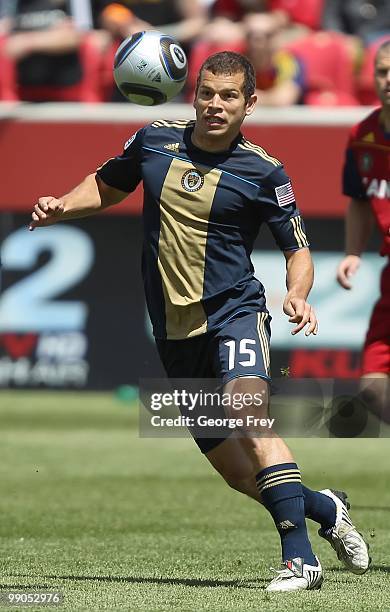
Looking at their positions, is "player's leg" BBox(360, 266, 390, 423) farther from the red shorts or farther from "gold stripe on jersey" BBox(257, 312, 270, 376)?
"gold stripe on jersey" BBox(257, 312, 270, 376)

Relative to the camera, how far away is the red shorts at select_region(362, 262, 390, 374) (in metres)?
7.88

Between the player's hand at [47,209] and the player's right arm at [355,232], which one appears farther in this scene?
the player's right arm at [355,232]

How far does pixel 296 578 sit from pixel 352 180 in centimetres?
300

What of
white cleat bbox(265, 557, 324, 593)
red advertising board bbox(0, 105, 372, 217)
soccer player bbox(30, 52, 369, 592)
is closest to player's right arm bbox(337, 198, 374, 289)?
soccer player bbox(30, 52, 369, 592)

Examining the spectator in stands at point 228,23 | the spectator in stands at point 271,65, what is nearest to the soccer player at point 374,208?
the spectator in stands at point 271,65

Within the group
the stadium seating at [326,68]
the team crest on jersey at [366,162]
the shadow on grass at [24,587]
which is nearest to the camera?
the shadow on grass at [24,587]

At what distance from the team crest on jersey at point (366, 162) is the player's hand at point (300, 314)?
7.15 ft

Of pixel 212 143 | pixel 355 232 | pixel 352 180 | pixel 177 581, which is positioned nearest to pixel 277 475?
pixel 177 581

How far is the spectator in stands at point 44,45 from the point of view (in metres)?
16.8

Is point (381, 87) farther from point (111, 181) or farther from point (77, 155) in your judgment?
point (77, 155)

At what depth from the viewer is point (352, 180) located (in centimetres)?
827

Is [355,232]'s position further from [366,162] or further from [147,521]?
[147,521]

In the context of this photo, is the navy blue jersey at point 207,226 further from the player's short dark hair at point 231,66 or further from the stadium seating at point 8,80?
the stadium seating at point 8,80

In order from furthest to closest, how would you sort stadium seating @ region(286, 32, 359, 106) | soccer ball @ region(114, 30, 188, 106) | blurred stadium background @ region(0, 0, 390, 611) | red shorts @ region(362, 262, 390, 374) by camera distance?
stadium seating @ region(286, 32, 359, 106)
blurred stadium background @ region(0, 0, 390, 611)
red shorts @ region(362, 262, 390, 374)
soccer ball @ region(114, 30, 188, 106)
